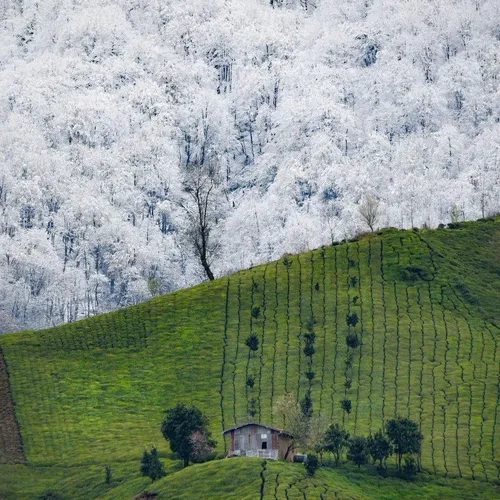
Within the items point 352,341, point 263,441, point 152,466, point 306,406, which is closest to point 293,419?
point 306,406

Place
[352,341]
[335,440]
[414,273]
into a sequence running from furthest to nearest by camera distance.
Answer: [414,273] → [352,341] → [335,440]

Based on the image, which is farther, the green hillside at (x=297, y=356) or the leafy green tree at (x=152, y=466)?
the green hillside at (x=297, y=356)

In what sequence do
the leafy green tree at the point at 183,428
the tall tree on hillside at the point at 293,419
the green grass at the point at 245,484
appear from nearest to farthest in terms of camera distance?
the green grass at the point at 245,484
the tall tree on hillside at the point at 293,419
the leafy green tree at the point at 183,428

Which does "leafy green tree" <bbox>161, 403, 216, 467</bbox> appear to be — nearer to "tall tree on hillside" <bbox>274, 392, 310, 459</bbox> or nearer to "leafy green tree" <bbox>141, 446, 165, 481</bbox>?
"leafy green tree" <bbox>141, 446, 165, 481</bbox>

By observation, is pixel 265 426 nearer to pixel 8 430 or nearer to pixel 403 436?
pixel 403 436

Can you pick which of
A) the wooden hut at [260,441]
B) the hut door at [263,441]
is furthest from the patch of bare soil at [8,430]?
the hut door at [263,441]

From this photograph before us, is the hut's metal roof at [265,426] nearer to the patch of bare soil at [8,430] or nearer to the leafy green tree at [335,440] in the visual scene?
the leafy green tree at [335,440]
